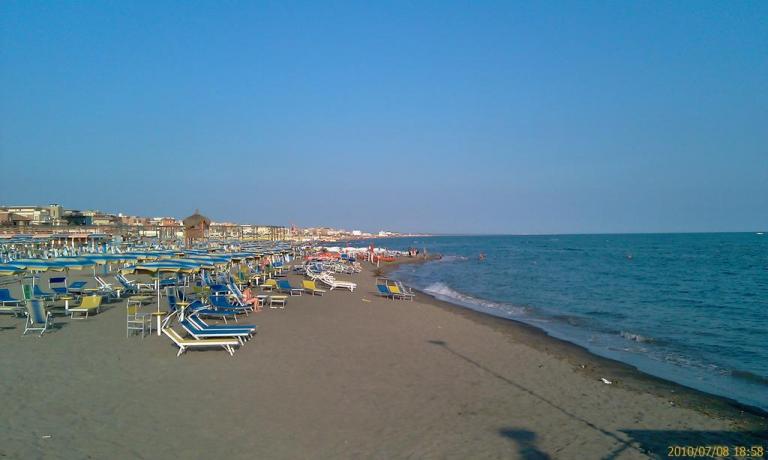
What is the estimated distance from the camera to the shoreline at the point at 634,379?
23.1ft

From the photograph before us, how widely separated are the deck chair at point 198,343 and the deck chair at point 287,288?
838 cm

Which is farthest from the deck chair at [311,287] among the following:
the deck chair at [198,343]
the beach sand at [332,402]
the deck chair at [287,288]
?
the deck chair at [198,343]

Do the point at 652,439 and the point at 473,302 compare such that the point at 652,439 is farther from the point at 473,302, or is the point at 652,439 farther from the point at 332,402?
the point at 473,302

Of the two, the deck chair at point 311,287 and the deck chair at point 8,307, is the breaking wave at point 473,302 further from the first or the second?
the deck chair at point 8,307

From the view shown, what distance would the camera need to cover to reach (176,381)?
6812 millimetres

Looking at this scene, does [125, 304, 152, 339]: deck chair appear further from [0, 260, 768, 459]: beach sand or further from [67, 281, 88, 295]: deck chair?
[67, 281, 88, 295]: deck chair

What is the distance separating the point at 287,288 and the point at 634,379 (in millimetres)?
11863

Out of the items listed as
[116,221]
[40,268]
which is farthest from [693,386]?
[116,221]

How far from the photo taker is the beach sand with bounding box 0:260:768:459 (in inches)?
196

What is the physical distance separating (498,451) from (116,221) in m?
69.3

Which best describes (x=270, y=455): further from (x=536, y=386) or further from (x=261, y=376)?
(x=536, y=386)

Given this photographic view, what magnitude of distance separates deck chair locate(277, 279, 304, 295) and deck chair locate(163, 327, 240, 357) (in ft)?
27.5

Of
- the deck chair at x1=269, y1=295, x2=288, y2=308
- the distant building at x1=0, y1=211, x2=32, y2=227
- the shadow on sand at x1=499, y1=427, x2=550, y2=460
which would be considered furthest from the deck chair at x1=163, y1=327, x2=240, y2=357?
the distant building at x1=0, y1=211, x2=32, y2=227

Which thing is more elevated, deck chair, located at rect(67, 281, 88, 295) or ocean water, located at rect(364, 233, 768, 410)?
deck chair, located at rect(67, 281, 88, 295)
